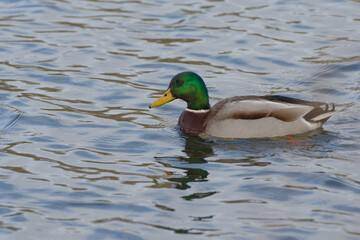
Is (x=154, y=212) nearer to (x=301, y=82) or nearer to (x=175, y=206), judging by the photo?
(x=175, y=206)

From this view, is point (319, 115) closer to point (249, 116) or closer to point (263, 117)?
point (263, 117)

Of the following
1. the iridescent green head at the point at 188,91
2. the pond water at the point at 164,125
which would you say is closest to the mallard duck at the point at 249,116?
the iridescent green head at the point at 188,91

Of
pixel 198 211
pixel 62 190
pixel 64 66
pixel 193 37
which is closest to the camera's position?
pixel 198 211

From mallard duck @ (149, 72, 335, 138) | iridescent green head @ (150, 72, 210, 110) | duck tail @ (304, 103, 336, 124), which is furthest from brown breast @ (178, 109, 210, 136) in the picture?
duck tail @ (304, 103, 336, 124)

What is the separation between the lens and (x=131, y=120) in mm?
9547

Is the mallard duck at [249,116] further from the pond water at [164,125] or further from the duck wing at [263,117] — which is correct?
the pond water at [164,125]

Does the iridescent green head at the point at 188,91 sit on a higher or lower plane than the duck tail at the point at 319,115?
higher

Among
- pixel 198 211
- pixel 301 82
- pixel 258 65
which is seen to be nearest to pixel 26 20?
pixel 258 65

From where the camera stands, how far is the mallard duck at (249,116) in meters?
8.89

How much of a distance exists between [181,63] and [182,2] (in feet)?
10.5

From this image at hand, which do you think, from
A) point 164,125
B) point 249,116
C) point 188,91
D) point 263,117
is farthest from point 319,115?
point 164,125

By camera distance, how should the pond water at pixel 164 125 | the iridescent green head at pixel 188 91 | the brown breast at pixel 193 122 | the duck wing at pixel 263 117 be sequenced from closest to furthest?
the pond water at pixel 164 125 → the duck wing at pixel 263 117 → the brown breast at pixel 193 122 → the iridescent green head at pixel 188 91

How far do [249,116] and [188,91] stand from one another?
2.94 feet

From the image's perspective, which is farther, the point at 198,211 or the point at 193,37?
the point at 193,37
